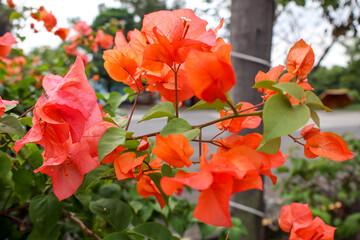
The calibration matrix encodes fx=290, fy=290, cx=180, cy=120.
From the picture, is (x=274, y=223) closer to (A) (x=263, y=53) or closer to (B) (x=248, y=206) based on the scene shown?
(B) (x=248, y=206)

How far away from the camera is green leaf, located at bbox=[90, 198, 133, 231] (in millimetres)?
409

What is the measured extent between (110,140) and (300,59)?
0.65 feet

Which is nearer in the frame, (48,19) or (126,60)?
(126,60)

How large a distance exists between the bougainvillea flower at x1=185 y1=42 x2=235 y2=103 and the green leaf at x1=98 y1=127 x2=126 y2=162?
9 cm

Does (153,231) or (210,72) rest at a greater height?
(210,72)

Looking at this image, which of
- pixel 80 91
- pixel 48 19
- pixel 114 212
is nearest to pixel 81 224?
pixel 114 212

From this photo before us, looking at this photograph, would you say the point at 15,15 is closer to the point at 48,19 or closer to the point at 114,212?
the point at 48,19

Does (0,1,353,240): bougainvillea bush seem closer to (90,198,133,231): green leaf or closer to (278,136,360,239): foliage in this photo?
(90,198,133,231): green leaf

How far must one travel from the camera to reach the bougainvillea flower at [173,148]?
0.22 meters

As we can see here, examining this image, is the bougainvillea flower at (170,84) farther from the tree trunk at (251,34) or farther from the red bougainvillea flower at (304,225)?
the tree trunk at (251,34)

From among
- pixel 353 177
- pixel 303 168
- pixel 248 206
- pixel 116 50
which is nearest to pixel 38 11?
pixel 116 50

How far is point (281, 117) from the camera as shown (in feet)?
0.68

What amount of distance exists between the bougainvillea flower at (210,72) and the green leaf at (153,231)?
18 cm

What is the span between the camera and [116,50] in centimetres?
32
